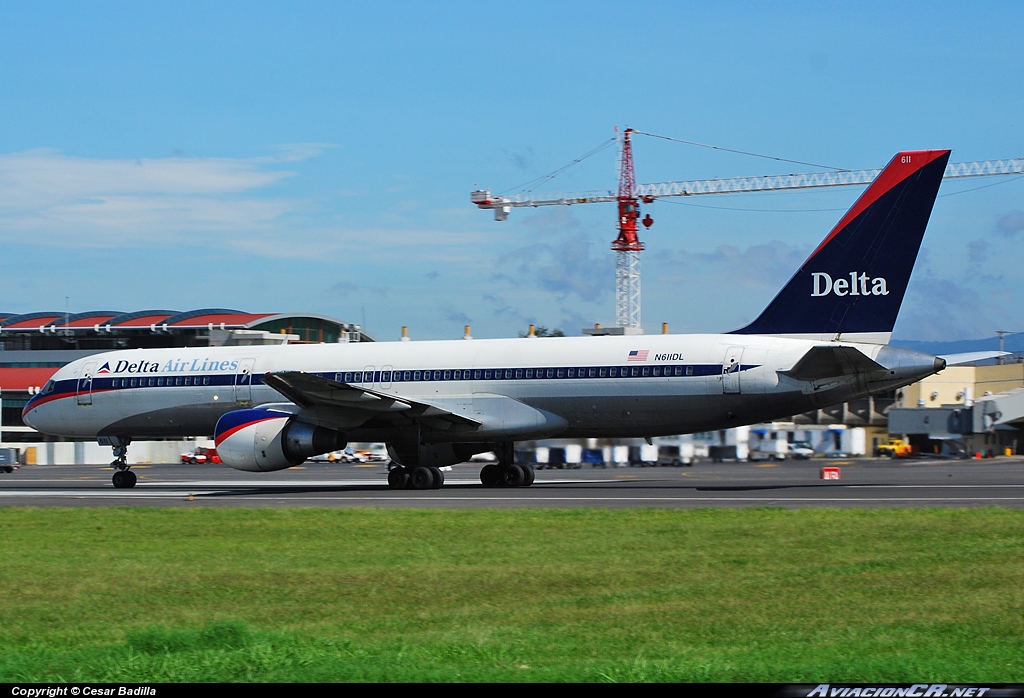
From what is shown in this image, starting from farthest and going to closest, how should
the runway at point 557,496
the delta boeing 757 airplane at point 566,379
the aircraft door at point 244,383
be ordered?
the aircraft door at point 244,383, the delta boeing 757 airplane at point 566,379, the runway at point 557,496

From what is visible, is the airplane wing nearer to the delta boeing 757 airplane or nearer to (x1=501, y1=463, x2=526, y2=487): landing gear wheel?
the delta boeing 757 airplane

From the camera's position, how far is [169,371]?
37.7m

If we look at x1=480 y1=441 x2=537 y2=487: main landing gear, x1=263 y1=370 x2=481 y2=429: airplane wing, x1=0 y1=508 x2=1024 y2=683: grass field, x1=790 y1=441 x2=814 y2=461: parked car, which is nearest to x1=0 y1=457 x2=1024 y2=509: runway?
x1=480 y1=441 x2=537 y2=487: main landing gear

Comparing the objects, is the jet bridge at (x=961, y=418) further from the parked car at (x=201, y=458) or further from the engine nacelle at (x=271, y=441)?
the engine nacelle at (x=271, y=441)

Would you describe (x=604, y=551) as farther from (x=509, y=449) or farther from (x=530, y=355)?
(x=509, y=449)

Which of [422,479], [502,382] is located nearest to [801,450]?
[502,382]

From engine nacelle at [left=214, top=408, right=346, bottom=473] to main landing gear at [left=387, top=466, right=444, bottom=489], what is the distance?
2.09 m

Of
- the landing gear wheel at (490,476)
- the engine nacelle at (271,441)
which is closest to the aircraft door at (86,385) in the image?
the engine nacelle at (271,441)

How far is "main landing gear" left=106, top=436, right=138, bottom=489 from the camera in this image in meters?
36.7

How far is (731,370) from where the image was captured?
29.9 metres

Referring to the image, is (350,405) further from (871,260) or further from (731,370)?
(871,260)

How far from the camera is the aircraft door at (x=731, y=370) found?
2988 cm

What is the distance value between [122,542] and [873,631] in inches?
494

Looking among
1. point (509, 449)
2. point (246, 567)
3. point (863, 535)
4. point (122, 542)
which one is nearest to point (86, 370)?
point (509, 449)
